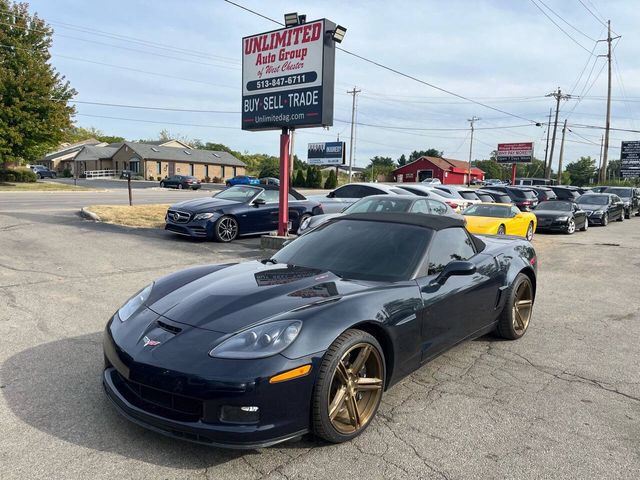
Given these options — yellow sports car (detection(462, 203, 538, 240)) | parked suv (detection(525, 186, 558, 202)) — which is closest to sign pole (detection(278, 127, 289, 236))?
yellow sports car (detection(462, 203, 538, 240))

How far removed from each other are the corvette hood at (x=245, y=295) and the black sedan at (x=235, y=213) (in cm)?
770

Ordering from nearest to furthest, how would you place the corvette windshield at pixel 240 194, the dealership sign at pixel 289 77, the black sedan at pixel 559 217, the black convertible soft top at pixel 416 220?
1. the black convertible soft top at pixel 416 220
2. the dealership sign at pixel 289 77
3. the corvette windshield at pixel 240 194
4. the black sedan at pixel 559 217

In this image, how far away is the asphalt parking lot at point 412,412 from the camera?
281cm

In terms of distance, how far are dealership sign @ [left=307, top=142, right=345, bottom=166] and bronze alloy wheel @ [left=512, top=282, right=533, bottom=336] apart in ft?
201

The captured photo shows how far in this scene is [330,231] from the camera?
4574 mm

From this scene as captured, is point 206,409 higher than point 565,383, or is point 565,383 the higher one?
point 206,409

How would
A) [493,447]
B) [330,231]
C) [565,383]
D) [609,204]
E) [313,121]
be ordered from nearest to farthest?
[493,447], [565,383], [330,231], [313,121], [609,204]

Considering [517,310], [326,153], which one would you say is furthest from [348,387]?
[326,153]

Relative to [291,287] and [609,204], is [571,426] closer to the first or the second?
[291,287]

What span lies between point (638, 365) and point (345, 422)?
3.24 metres

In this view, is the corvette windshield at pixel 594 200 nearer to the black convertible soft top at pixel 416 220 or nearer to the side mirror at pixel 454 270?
the black convertible soft top at pixel 416 220

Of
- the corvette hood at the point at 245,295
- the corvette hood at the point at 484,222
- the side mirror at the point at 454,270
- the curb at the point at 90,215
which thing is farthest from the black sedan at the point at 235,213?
the side mirror at the point at 454,270

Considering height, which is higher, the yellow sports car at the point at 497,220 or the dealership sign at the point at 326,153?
the dealership sign at the point at 326,153

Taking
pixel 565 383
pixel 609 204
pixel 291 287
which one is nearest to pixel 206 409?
pixel 291 287
